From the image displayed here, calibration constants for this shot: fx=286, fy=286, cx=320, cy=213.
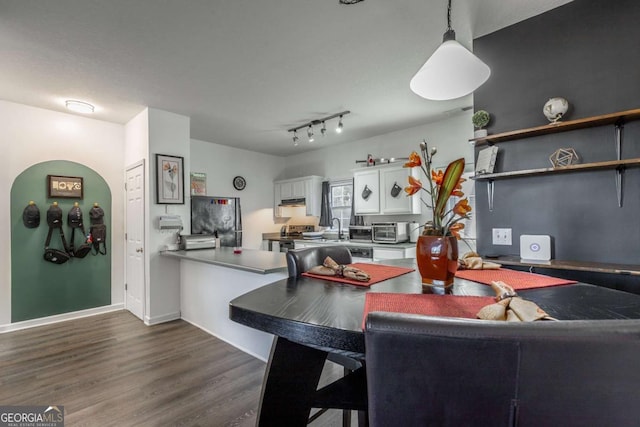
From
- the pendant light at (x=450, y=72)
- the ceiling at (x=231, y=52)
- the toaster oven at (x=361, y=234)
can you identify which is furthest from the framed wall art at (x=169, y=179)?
the pendant light at (x=450, y=72)

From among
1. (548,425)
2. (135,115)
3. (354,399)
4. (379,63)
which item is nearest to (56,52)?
(135,115)

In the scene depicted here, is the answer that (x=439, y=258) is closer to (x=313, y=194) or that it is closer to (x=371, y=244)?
(x=371, y=244)

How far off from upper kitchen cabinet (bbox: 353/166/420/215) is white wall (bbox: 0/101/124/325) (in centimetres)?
349

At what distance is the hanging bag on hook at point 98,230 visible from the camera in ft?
12.3

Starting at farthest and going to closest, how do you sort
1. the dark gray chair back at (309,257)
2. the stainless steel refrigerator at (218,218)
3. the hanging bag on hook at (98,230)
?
→ the stainless steel refrigerator at (218,218) < the hanging bag on hook at (98,230) < the dark gray chair back at (309,257)

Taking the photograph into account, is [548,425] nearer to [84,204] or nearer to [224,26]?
[224,26]

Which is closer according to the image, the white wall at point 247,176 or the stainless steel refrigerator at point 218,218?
the stainless steel refrigerator at point 218,218

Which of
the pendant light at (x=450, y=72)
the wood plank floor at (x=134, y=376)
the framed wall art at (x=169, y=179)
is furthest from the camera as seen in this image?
the framed wall art at (x=169, y=179)

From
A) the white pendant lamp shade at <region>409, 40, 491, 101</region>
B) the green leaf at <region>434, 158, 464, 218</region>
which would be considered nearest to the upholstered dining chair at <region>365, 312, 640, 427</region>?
the green leaf at <region>434, 158, 464, 218</region>

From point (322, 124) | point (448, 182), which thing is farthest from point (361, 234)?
point (448, 182)

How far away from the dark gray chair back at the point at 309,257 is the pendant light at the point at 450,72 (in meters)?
1.02

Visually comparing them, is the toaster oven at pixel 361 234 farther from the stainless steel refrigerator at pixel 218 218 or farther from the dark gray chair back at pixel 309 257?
the dark gray chair back at pixel 309 257

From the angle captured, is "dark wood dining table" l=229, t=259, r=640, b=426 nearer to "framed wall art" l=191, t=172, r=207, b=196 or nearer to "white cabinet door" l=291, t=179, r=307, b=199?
"framed wall art" l=191, t=172, r=207, b=196

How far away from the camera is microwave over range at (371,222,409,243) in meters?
3.93
